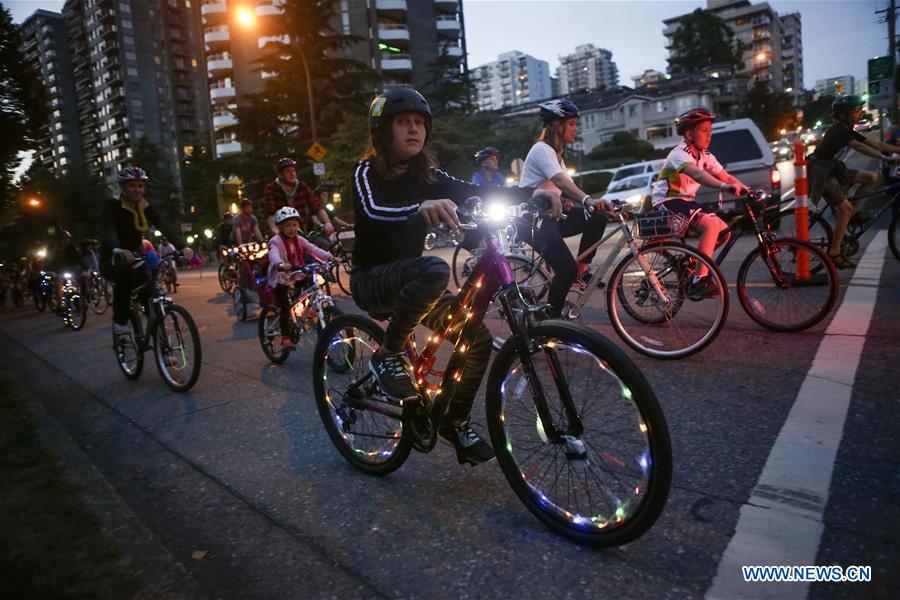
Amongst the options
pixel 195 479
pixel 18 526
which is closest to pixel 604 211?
pixel 195 479

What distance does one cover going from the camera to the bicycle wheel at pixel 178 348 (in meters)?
5.23

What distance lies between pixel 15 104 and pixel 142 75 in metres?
117

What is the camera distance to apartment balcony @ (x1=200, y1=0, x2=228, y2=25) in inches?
2564

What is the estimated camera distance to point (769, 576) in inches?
78.2

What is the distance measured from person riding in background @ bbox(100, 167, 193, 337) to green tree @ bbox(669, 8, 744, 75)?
105453 millimetres

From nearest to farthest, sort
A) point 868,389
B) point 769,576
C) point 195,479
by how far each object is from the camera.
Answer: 1. point 769,576
2. point 195,479
3. point 868,389

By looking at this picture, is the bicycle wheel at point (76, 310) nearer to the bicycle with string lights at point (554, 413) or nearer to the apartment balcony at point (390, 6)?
the bicycle with string lights at point (554, 413)

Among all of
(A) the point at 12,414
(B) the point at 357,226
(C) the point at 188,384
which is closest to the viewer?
(B) the point at 357,226

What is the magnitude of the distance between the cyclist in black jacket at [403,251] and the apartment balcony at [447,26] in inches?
2662

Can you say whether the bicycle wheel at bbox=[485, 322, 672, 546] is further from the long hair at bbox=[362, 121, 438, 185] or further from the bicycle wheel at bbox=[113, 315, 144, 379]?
the bicycle wheel at bbox=[113, 315, 144, 379]

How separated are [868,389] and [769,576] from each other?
2.18 metres

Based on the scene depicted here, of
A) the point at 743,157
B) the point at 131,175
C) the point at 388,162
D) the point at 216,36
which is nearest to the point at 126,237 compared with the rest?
the point at 131,175

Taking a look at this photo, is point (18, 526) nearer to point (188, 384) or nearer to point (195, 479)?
point (195, 479)

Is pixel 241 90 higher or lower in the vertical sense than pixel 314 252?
higher
